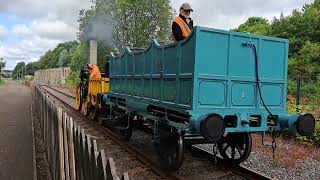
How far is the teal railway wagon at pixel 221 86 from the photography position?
21.5 ft

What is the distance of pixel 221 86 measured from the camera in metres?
6.86

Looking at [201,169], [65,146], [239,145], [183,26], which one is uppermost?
[183,26]

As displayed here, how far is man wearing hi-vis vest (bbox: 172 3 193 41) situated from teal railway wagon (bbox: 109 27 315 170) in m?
0.37

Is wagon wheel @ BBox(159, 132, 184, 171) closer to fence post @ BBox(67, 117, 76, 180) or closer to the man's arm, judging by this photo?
the man's arm

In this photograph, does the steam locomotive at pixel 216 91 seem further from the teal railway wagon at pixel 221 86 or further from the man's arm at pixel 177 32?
the man's arm at pixel 177 32

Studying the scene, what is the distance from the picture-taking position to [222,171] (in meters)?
7.59

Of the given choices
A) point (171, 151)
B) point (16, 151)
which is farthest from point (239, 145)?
point (16, 151)

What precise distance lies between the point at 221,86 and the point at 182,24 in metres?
1.69

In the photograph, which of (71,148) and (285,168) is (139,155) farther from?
(71,148)

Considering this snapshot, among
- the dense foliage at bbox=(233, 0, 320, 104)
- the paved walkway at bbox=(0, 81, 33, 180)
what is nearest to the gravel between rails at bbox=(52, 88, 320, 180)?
the paved walkway at bbox=(0, 81, 33, 180)

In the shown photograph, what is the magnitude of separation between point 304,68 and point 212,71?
2355 cm

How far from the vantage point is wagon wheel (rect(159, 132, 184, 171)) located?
23.2ft

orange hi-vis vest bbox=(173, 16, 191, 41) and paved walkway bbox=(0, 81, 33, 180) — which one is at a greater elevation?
orange hi-vis vest bbox=(173, 16, 191, 41)

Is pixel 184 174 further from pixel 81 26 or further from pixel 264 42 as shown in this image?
pixel 81 26
